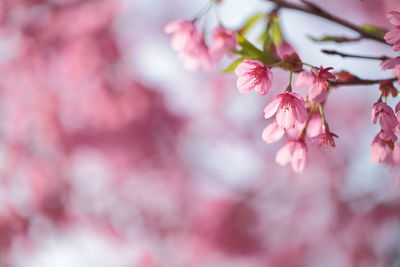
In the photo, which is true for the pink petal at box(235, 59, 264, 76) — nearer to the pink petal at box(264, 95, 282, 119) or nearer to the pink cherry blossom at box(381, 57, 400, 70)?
the pink petal at box(264, 95, 282, 119)

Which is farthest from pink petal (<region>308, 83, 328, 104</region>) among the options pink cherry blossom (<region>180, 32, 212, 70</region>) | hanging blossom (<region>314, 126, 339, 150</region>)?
pink cherry blossom (<region>180, 32, 212, 70</region>)

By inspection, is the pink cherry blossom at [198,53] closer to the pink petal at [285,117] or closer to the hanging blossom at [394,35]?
the pink petal at [285,117]

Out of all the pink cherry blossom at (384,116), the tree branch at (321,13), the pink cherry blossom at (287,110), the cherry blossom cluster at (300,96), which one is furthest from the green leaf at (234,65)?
the pink cherry blossom at (384,116)

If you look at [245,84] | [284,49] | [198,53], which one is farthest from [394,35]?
[198,53]

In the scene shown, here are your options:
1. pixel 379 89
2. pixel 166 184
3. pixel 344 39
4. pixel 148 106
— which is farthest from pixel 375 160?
pixel 166 184

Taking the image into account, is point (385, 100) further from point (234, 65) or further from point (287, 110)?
point (234, 65)
